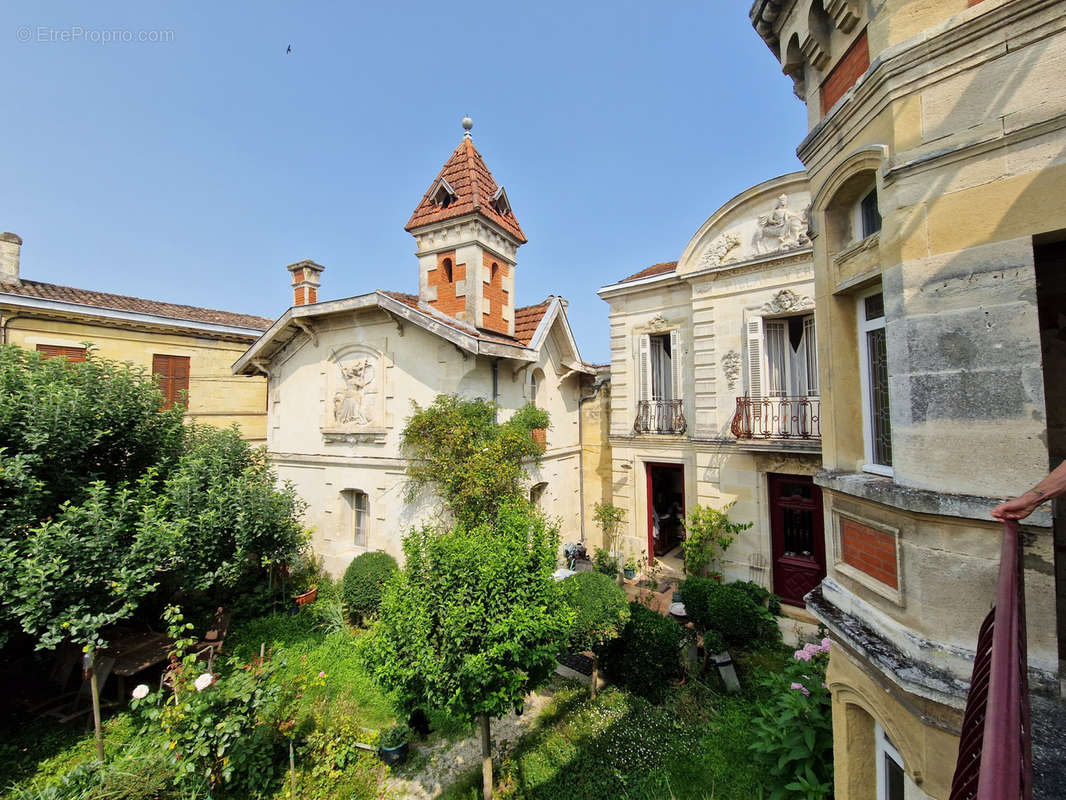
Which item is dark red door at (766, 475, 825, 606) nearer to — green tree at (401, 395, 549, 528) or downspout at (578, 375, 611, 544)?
downspout at (578, 375, 611, 544)

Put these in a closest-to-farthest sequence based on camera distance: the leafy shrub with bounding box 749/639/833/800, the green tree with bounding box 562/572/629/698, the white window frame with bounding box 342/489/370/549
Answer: the leafy shrub with bounding box 749/639/833/800, the green tree with bounding box 562/572/629/698, the white window frame with bounding box 342/489/370/549

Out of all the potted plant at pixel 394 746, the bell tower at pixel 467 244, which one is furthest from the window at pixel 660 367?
the potted plant at pixel 394 746

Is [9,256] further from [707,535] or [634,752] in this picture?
[707,535]

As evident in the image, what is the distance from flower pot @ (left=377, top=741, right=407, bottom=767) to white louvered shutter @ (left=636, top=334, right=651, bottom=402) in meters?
8.64

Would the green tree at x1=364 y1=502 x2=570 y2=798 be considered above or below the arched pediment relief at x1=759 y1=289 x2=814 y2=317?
below

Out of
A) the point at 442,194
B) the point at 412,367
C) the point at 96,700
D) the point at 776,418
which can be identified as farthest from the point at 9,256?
the point at 776,418

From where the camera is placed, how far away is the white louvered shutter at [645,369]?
11375 millimetres

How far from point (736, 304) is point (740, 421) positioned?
270 centimetres

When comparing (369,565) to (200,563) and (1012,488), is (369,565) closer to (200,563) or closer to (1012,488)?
(200,563)

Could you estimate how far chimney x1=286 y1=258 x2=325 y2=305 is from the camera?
1294 cm

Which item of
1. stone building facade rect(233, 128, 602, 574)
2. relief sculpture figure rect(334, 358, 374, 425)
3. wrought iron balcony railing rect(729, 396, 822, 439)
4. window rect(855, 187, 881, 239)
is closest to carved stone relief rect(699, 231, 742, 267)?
wrought iron balcony railing rect(729, 396, 822, 439)

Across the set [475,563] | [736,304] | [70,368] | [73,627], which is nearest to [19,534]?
[73,627]

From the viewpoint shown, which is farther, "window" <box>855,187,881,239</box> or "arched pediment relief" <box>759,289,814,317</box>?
"arched pediment relief" <box>759,289,814,317</box>

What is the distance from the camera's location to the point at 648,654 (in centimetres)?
676
